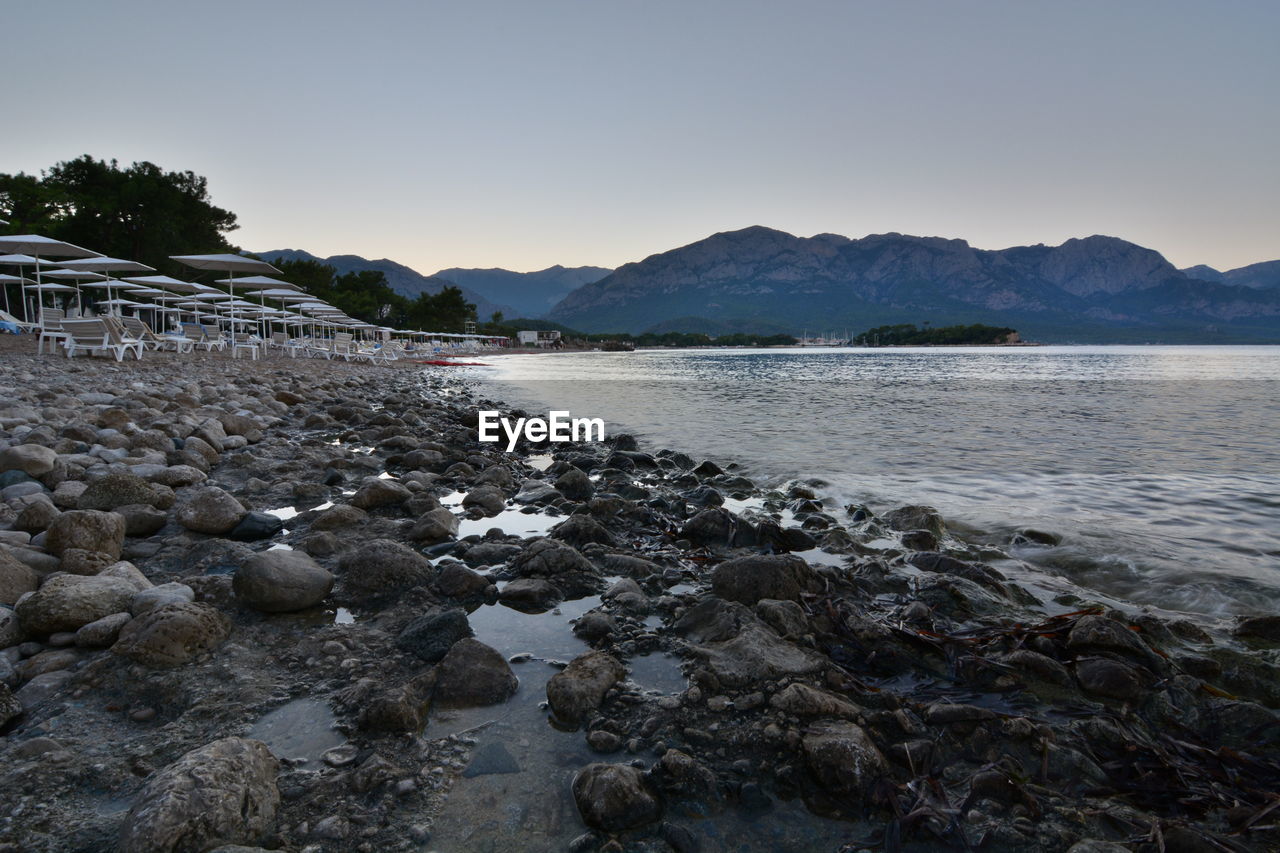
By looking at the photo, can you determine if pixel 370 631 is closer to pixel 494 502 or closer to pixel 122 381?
pixel 494 502

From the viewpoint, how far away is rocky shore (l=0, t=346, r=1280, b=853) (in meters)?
2.13

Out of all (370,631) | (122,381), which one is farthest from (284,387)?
(370,631)

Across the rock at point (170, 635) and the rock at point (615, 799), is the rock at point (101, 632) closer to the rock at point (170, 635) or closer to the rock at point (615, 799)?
the rock at point (170, 635)

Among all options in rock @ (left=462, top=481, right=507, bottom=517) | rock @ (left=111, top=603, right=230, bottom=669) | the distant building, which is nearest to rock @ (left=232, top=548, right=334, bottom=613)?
rock @ (left=111, top=603, right=230, bottom=669)

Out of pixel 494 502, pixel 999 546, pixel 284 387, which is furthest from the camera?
pixel 284 387

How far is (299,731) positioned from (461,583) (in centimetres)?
158

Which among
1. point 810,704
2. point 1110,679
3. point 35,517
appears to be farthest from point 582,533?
point 35,517

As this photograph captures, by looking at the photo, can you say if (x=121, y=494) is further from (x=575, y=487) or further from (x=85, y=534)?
(x=575, y=487)

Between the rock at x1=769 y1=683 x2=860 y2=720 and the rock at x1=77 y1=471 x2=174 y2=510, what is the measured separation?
517 cm

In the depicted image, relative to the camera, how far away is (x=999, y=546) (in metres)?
5.73

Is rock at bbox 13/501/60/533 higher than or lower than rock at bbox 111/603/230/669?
higher

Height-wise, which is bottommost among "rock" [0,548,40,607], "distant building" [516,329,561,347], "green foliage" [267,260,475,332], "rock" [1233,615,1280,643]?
"rock" [1233,615,1280,643]

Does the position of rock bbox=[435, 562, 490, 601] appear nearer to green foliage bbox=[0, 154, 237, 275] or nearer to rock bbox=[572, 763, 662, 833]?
rock bbox=[572, 763, 662, 833]

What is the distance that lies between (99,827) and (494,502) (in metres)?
4.40
